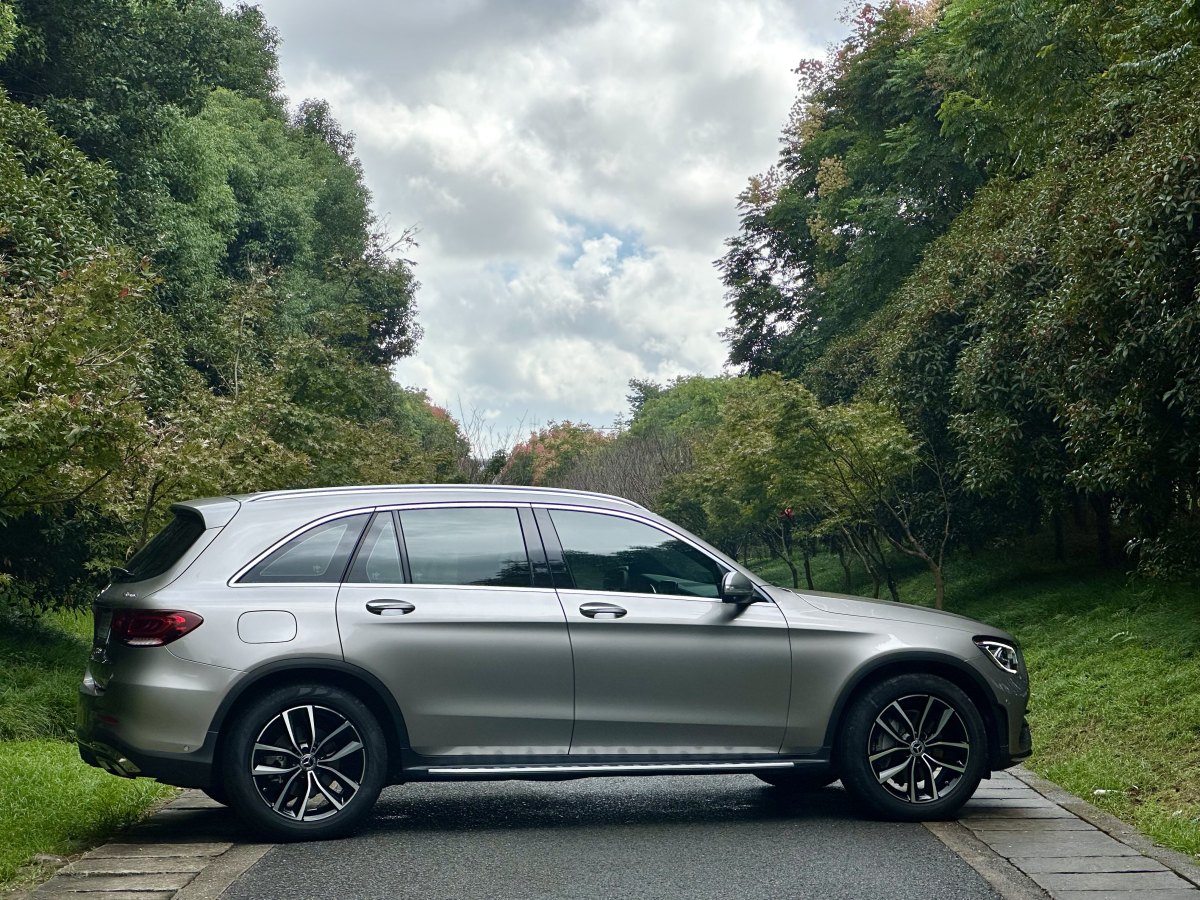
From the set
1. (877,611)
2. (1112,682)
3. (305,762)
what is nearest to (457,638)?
(305,762)

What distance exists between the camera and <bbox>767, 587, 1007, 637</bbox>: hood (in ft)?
25.1

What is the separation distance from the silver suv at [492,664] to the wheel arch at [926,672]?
0.04 ft

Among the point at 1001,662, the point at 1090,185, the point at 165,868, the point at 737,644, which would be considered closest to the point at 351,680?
the point at 165,868

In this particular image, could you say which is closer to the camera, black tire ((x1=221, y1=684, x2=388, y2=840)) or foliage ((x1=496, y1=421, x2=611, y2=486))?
black tire ((x1=221, y1=684, x2=388, y2=840))

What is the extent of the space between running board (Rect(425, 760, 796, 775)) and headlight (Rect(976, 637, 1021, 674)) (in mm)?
1242

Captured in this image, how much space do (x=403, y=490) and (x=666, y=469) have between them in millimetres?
55877

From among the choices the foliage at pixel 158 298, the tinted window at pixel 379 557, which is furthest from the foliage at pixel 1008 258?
the foliage at pixel 158 298

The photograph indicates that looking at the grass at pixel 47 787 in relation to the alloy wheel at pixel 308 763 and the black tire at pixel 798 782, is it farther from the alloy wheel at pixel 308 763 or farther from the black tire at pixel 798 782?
the black tire at pixel 798 782

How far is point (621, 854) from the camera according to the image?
6648 mm

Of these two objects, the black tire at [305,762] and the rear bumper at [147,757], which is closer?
the rear bumper at [147,757]

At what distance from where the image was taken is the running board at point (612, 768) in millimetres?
7020

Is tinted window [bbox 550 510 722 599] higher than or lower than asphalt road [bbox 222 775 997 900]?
higher

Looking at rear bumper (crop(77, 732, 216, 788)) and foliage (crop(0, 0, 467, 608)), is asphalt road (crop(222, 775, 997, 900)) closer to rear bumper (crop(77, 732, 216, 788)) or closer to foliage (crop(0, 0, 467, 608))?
rear bumper (crop(77, 732, 216, 788))

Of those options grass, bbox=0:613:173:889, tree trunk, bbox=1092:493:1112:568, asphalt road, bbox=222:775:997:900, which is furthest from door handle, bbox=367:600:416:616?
tree trunk, bbox=1092:493:1112:568
